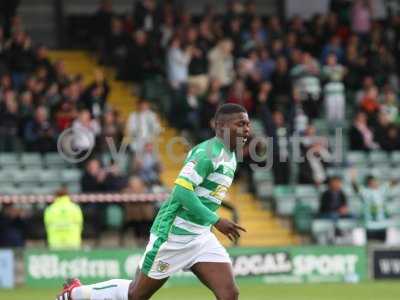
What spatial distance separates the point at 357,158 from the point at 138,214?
4.58 metres

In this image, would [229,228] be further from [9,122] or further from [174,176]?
[174,176]

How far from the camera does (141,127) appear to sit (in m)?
20.3

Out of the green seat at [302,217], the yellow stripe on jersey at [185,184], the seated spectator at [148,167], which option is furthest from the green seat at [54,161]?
the yellow stripe on jersey at [185,184]

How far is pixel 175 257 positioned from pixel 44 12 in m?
16.3

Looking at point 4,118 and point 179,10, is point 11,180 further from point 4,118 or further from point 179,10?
point 179,10

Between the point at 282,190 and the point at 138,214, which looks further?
the point at 282,190

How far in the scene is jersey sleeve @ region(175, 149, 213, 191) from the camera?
29.8 ft

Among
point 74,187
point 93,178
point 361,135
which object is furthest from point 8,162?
point 361,135

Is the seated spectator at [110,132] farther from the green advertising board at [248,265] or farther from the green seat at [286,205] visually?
the green seat at [286,205]

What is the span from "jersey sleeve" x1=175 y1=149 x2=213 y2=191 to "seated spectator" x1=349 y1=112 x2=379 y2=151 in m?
12.8

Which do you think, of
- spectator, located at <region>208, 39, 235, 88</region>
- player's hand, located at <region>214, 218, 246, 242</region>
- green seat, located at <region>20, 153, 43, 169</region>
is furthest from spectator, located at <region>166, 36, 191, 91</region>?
player's hand, located at <region>214, 218, 246, 242</region>

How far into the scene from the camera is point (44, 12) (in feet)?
81.9

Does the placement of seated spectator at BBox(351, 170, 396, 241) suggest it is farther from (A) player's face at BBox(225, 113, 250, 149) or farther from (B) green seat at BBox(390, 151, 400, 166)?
(A) player's face at BBox(225, 113, 250, 149)

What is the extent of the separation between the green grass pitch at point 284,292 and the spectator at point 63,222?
886mm
